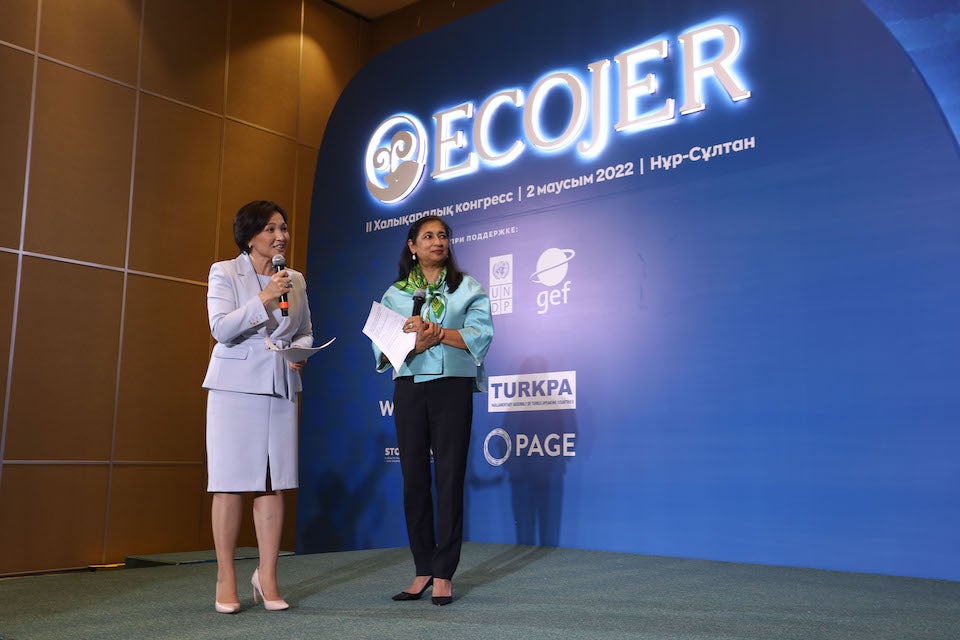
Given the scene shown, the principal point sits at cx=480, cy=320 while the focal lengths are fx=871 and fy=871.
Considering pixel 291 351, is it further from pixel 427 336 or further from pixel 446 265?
pixel 446 265

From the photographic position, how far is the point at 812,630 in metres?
2.54

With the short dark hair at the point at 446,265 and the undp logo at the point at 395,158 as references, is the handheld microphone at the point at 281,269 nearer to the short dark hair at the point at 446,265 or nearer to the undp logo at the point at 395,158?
the short dark hair at the point at 446,265

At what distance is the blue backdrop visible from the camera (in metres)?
3.85

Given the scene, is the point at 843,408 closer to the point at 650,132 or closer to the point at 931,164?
the point at 931,164

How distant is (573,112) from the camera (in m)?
5.10

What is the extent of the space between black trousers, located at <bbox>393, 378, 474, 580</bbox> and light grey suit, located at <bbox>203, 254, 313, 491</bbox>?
0.42 meters

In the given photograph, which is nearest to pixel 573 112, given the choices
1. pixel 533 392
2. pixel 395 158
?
pixel 395 158

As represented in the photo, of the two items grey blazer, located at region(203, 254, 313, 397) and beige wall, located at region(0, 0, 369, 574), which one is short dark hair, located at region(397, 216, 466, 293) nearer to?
grey blazer, located at region(203, 254, 313, 397)

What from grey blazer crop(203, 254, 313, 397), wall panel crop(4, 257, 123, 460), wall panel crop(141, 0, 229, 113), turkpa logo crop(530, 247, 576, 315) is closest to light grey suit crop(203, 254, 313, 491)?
grey blazer crop(203, 254, 313, 397)

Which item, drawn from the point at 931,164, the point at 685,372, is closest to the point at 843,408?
the point at 685,372

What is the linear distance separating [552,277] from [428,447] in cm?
211

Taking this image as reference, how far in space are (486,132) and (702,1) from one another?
60.2 inches

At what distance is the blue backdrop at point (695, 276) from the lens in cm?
385

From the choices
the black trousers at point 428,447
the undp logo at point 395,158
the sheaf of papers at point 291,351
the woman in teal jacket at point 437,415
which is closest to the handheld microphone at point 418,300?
the woman in teal jacket at point 437,415
